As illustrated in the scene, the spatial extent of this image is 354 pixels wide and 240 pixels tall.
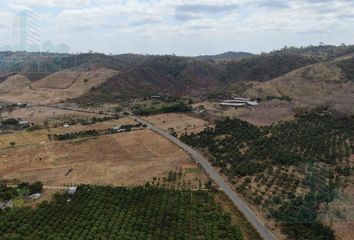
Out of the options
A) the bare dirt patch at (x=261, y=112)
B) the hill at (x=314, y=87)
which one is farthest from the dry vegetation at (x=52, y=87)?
the hill at (x=314, y=87)

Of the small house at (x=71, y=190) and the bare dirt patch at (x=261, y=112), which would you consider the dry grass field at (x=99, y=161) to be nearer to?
the small house at (x=71, y=190)

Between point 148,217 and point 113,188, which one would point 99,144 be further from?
point 148,217

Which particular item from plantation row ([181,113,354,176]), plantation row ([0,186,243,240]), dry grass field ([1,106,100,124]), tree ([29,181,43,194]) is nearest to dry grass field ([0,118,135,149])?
dry grass field ([1,106,100,124])

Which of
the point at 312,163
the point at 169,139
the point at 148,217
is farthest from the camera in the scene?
the point at 169,139

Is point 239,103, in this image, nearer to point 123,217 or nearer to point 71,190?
point 71,190

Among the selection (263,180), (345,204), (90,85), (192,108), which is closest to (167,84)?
(90,85)

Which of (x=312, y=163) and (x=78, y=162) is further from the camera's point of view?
(x=78, y=162)
